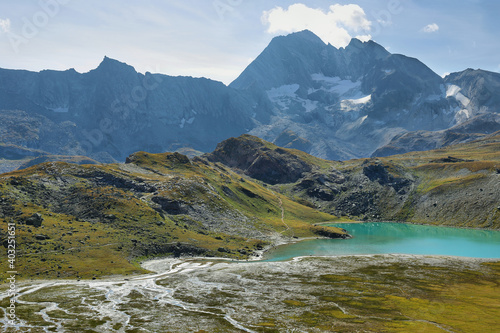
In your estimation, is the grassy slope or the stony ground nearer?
the stony ground

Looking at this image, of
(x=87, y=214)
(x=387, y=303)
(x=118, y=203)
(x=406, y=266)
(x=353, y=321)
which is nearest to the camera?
(x=353, y=321)

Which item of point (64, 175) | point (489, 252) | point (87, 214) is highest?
point (64, 175)

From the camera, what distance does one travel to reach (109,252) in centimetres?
13050

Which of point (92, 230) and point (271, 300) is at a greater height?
point (92, 230)

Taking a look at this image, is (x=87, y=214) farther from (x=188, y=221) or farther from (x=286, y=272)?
(x=286, y=272)

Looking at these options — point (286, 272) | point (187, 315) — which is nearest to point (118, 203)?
point (286, 272)

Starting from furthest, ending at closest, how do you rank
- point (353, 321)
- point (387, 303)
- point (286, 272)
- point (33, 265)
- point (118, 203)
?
point (118, 203) < point (286, 272) < point (33, 265) < point (387, 303) < point (353, 321)

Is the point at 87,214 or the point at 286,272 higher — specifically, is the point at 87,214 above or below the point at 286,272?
above

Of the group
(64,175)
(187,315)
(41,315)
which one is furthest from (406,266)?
(64,175)

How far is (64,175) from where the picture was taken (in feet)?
633

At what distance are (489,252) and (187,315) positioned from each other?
15430cm

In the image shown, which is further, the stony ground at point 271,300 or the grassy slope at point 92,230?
the grassy slope at point 92,230

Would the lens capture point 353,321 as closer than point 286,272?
Yes

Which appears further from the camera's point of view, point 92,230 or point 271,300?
point 92,230
